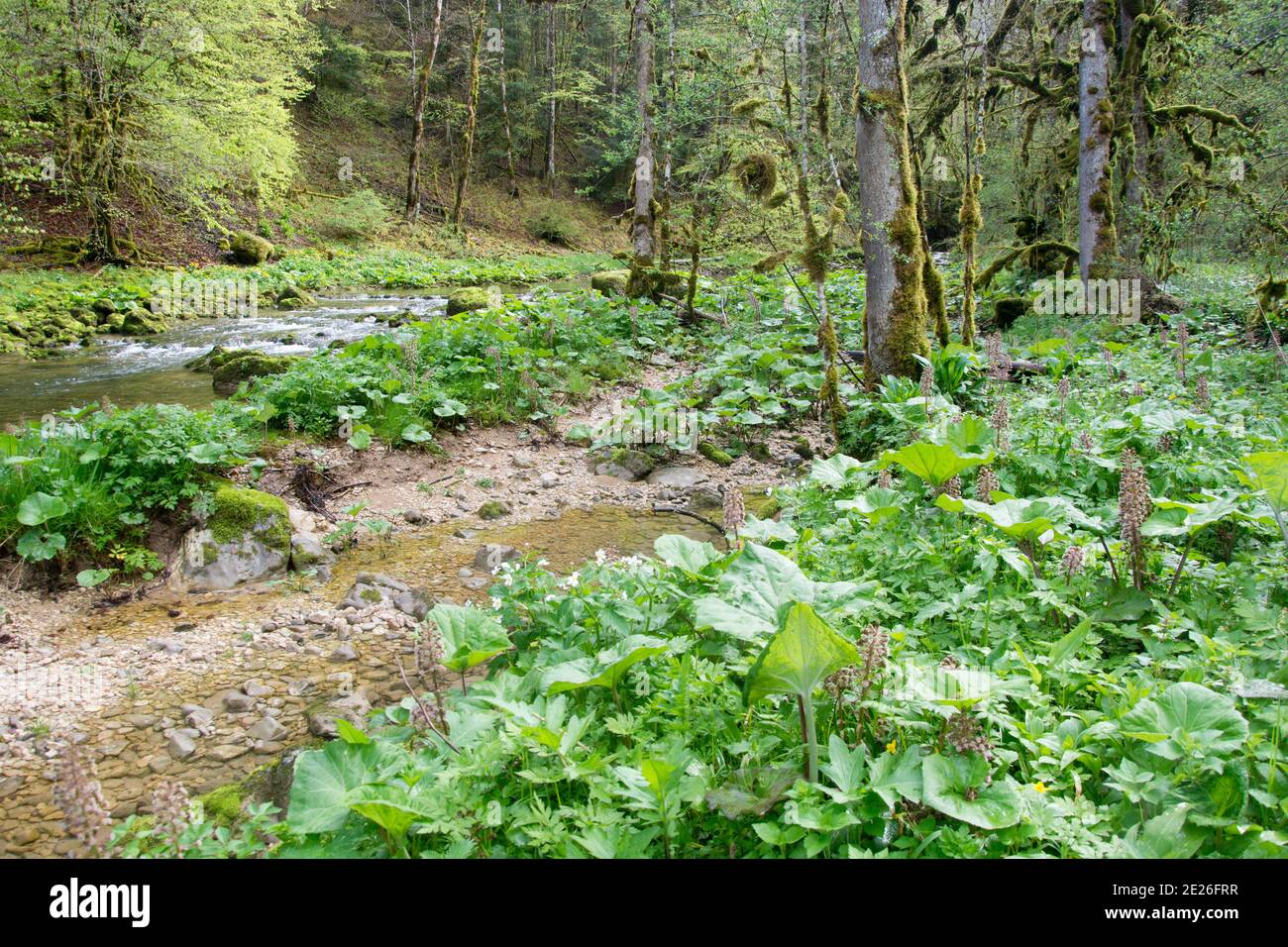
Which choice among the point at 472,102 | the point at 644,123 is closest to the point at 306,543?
the point at 644,123

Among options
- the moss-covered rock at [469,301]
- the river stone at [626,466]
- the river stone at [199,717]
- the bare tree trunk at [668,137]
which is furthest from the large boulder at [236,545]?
the bare tree trunk at [668,137]

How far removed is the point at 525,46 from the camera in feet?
120

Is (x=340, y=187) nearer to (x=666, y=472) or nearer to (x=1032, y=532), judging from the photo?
(x=666, y=472)

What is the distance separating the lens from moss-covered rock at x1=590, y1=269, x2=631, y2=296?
42.2 ft

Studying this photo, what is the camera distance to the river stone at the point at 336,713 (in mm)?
3304

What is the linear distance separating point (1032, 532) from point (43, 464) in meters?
5.63

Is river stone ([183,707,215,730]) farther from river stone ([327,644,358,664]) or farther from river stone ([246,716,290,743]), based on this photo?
river stone ([327,644,358,664])

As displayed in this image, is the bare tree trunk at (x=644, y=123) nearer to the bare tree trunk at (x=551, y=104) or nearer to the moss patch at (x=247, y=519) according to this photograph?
the moss patch at (x=247, y=519)

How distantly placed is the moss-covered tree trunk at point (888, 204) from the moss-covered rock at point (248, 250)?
1863 cm

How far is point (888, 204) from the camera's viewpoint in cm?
661

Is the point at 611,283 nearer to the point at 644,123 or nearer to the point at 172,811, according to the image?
the point at 644,123

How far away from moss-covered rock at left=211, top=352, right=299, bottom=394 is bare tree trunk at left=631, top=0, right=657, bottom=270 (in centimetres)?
664

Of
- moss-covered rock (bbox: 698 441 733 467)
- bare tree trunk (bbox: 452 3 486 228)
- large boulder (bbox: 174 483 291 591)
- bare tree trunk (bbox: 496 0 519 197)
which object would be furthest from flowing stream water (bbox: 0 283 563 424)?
bare tree trunk (bbox: 496 0 519 197)
